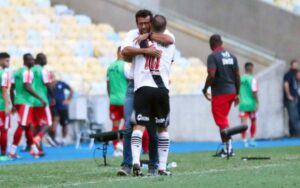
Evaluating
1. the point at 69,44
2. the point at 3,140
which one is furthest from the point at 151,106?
the point at 69,44

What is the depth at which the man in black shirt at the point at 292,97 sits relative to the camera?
27.6 metres

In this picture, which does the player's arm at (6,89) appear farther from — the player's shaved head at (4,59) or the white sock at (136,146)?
the white sock at (136,146)

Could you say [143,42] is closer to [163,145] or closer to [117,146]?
[163,145]

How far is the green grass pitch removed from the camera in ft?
38.3

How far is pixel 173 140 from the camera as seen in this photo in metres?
26.3

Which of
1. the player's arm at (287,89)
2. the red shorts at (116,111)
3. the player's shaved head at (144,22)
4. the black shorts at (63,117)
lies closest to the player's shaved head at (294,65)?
the player's arm at (287,89)

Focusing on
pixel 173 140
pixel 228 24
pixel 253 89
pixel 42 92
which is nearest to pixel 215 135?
pixel 173 140

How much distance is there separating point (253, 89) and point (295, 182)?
12.0m

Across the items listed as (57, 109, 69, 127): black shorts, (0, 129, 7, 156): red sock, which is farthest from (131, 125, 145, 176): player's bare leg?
(57, 109, 69, 127): black shorts

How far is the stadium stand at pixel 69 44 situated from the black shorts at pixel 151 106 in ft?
44.9

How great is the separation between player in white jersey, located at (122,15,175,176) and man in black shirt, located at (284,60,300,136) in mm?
14991

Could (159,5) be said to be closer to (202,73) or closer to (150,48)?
(202,73)

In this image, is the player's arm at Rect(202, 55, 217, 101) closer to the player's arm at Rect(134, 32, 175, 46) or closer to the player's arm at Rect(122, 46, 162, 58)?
the player's arm at Rect(134, 32, 175, 46)

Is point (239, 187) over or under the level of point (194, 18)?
under
